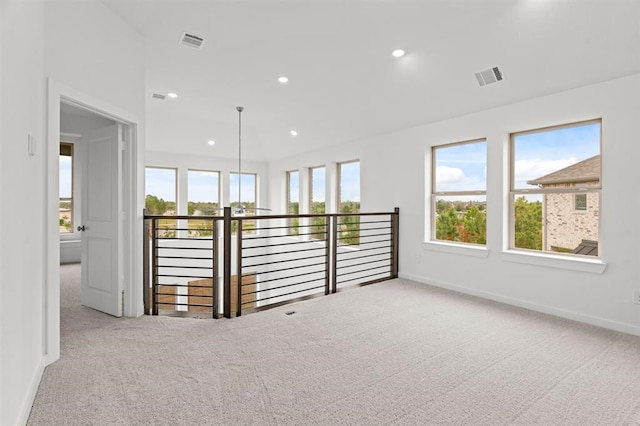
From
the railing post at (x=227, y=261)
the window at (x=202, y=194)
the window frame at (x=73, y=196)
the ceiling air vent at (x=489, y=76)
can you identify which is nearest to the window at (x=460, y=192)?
the ceiling air vent at (x=489, y=76)

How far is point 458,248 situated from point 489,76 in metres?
2.10

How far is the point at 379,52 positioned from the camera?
12.1 ft

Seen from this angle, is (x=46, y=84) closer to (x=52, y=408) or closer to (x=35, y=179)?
(x=35, y=179)

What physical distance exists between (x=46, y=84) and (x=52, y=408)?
2.09 meters

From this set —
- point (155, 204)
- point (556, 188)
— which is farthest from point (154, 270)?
point (556, 188)

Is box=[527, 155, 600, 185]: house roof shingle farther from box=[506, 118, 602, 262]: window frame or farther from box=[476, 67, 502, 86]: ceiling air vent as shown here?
box=[476, 67, 502, 86]: ceiling air vent

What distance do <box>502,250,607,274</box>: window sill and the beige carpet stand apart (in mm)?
540

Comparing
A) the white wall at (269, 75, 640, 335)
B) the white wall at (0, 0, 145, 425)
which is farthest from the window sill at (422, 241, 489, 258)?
the white wall at (0, 0, 145, 425)

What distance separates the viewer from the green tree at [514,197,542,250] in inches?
152

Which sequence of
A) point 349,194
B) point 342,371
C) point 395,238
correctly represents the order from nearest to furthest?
1. point 342,371
2. point 395,238
3. point 349,194

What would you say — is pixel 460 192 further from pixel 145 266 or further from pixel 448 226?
pixel 145 266

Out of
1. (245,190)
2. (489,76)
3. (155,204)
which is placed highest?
(489,76)

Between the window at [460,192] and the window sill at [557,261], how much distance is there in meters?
0.45

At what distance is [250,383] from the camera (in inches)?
86.4
